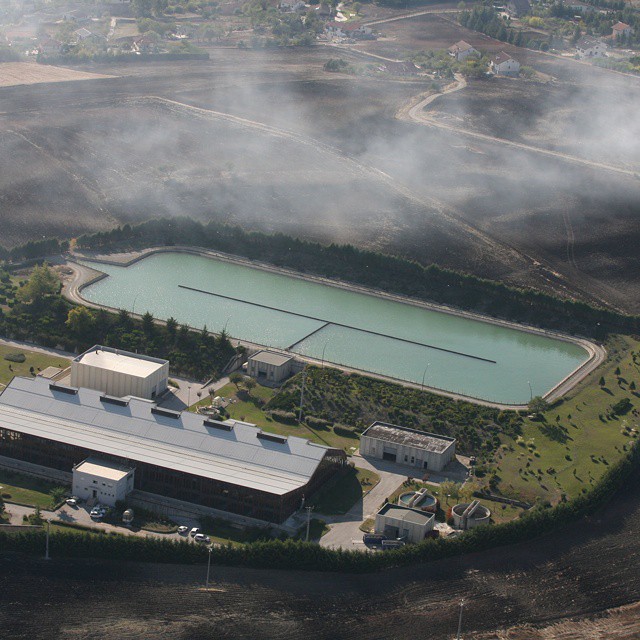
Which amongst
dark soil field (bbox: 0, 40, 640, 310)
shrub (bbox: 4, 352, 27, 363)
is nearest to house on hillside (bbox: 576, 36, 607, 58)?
dark soil field (bbox: 0, 40, 640, 310)

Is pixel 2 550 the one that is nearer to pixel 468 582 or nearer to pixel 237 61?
pixel 468 582

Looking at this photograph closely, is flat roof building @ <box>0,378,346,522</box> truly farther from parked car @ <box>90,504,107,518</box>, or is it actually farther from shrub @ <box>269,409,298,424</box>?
shrub @ <box>269,409,298,424</box>

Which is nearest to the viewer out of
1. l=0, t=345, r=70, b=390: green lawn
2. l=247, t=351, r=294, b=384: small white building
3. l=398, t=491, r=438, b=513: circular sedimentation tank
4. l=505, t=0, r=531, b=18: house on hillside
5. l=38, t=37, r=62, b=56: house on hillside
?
l=398, t=491, r=438, b=513: circular sedimentation tank

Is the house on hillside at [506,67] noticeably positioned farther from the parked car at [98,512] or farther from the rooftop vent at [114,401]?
the parked car at [98,512]

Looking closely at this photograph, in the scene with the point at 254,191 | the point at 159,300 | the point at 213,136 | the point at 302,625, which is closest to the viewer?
the point at 302,625

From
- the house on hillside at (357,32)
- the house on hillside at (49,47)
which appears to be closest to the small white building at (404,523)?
the house on hillside at (49,47)

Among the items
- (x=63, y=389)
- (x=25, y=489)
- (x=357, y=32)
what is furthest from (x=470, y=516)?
(x=357, y=32)

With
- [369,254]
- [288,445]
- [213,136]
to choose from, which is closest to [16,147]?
[213,136]
